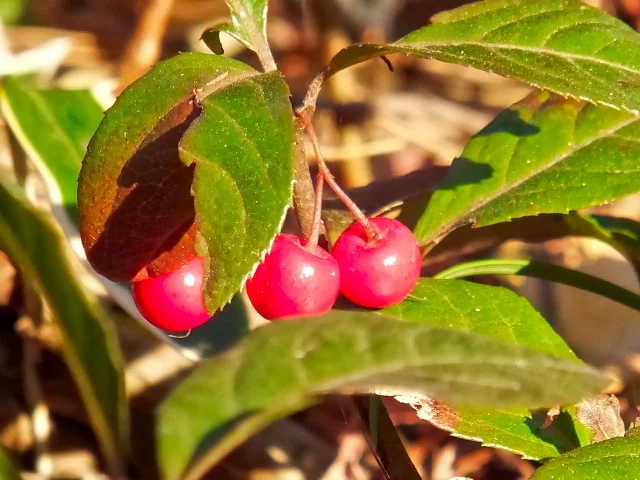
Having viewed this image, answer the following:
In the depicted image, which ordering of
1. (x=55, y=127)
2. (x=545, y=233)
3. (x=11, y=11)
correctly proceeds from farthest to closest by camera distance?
(x=11, y=11)
(x=55, y=127)
(x=545, y=233)

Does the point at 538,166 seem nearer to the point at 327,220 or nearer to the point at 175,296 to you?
the point at 327,220

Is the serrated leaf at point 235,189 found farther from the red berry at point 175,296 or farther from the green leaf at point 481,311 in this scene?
the green leaf at point 481,311

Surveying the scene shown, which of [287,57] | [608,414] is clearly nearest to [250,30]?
[608,414]

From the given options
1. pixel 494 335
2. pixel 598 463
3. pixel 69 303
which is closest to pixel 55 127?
pixel 69 303

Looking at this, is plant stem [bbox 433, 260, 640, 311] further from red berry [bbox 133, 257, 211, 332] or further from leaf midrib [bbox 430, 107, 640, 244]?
red berry [bbox 133, 257, 211, 332]

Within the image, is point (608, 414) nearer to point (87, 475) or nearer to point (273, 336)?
point (273, 336)

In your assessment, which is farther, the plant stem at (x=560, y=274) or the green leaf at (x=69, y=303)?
the plant stem at (x=560, y=274)

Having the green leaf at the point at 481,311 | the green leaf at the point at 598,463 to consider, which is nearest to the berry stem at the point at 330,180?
the green leaf at the point at 481,311
